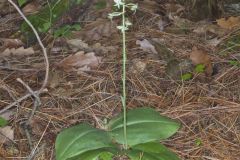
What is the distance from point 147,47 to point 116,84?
40 cm

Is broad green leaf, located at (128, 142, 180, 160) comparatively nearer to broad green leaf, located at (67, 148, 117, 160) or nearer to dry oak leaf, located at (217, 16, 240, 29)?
broad green leaf, located at (67, 148, 117, 160)

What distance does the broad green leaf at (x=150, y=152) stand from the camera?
5.53ft

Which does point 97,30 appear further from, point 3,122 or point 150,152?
point 150,152

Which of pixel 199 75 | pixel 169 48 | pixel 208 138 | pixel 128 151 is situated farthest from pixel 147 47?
pixel 128 151

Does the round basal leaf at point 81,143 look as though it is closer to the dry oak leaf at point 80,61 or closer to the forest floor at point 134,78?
the forest floor at point 134,78

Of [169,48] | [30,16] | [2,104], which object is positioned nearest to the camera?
[2,104]

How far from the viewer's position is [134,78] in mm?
2295

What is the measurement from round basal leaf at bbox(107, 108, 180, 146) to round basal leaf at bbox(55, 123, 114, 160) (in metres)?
0.06

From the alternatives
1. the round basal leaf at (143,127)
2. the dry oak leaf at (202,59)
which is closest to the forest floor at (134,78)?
the dry oak leaf at (202,59)

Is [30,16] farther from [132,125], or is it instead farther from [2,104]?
[132,125]

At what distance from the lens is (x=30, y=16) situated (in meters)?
2.80

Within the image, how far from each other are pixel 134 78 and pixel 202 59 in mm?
402

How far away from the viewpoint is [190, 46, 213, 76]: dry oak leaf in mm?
2367

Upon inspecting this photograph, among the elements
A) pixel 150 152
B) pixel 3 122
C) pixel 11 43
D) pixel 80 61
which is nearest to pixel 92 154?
pixel 150 152
